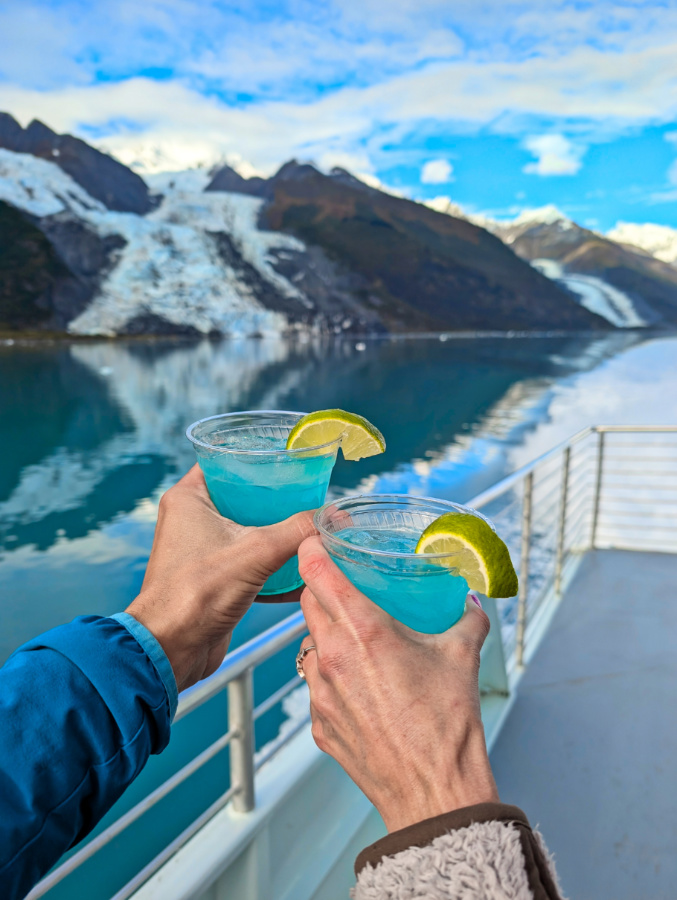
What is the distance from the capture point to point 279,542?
47cm

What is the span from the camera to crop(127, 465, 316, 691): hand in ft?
1.51

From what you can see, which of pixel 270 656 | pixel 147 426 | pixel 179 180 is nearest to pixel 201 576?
pixel 270 656

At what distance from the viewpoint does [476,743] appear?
1.12 ft

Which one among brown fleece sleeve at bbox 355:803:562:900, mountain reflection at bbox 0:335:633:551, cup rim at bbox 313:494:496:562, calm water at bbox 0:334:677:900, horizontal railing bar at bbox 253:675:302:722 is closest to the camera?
brown fleece sleeve at bbox 355:803:562:900

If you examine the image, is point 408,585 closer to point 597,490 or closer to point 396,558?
point 396,558

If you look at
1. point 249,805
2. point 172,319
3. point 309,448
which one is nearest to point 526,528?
point 249,805

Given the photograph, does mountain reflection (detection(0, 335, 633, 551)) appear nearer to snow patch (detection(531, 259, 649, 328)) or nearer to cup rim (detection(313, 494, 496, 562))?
cup rim (detection(313, 494, 496, 562))

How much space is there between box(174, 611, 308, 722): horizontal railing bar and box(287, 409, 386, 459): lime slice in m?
0.17

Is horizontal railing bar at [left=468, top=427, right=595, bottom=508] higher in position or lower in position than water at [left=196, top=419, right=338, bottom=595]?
lower

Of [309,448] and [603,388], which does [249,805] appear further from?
[603,388]

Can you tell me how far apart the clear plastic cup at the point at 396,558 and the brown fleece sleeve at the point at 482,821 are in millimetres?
146

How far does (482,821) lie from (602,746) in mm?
1353

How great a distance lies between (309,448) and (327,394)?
19.5 metres

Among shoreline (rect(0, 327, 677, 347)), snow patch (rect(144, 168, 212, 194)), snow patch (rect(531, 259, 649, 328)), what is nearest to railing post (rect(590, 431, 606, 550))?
shoreline (rect(0, 327, 677, 347))
